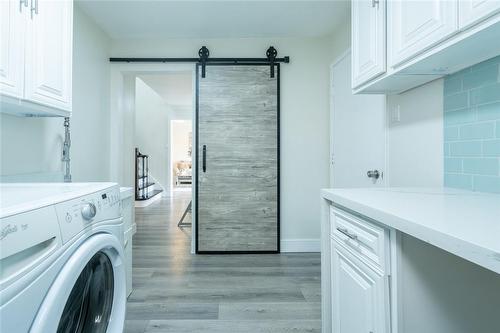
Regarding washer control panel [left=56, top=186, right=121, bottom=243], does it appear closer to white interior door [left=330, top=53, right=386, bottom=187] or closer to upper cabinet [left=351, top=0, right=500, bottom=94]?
upper cabinet [left=351, top=0, right=500, bottom=94]

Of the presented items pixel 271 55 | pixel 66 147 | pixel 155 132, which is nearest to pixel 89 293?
pixel 66 147

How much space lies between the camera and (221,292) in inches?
82.5

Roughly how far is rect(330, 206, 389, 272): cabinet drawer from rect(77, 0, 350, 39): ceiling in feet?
6.64

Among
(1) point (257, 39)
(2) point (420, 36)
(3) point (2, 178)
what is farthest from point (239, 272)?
(1) point (257, 39)

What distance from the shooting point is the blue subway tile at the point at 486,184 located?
3.68 feet

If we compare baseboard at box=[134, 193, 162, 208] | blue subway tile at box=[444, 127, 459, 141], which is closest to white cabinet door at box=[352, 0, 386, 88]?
blue subway tile at box=[444, 127, 459, 141]

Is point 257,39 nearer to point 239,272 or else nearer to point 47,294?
point 239,272

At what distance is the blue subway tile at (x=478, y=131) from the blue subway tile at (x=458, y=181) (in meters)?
0.18

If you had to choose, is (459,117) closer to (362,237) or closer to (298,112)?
(362,237)

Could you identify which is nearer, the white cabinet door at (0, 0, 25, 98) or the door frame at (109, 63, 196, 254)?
the white cabinet door at (0, 0, 25, 98)

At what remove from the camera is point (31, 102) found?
56.4 inches

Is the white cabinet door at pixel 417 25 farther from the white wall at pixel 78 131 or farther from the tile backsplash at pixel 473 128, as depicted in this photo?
the white wall at pixel 78 131

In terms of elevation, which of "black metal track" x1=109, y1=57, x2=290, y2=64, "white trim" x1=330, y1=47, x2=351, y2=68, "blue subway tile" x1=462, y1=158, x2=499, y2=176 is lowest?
"blue subway tile" x1=462, y1=158, x2=499, y2=176

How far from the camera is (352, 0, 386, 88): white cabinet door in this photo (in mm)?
1379
